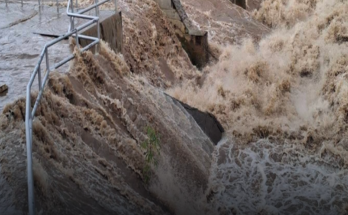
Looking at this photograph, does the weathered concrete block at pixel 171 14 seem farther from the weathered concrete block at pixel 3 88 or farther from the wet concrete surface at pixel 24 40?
the weathered concrete block at pixel 3 88

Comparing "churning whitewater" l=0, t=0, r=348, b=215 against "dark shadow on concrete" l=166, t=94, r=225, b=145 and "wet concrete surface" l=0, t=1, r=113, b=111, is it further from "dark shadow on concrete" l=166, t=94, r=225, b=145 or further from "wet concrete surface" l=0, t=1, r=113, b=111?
"wet concrete surface" l=0, t=1, r=113, b=111

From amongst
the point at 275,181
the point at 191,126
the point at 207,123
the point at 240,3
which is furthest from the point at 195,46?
the point at 275,181

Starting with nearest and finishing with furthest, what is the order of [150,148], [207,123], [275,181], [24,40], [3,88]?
[3,88]
[150,148]
[24,40]
[275,181]
[207,123]

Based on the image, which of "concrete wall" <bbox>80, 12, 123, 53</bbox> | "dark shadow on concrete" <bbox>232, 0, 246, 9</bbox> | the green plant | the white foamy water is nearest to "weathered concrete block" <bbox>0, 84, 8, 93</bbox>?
"concrete wall" <bbox>80, 12, 123, 53</bbox>

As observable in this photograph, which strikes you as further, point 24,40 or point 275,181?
point 275,181

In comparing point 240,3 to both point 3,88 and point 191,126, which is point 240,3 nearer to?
point 191,126

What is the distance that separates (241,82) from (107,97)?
17.8 ft

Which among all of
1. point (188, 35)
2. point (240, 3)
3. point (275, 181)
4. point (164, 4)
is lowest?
point (275, 181)

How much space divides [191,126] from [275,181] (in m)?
1.82

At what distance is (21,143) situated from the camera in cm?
A: 529

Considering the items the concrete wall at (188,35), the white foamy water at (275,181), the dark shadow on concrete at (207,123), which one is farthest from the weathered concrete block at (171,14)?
the white foamy water at (275,181)

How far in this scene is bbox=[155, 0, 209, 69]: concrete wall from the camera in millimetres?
13898

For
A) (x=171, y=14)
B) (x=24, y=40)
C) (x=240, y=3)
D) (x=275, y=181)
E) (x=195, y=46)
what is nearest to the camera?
(x=24, y=40)

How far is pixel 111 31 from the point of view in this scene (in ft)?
30.3
